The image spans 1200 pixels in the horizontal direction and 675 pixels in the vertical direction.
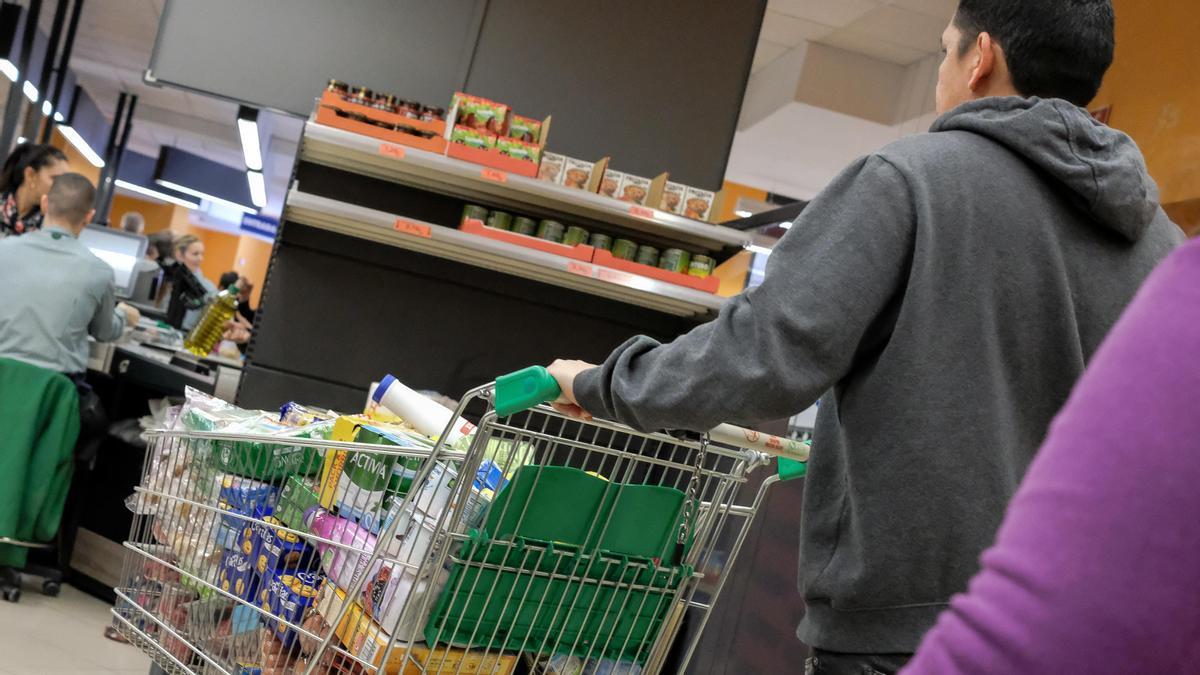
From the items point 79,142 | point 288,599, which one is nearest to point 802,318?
point 288,599

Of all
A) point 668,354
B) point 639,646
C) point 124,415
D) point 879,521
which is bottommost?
point 124,415

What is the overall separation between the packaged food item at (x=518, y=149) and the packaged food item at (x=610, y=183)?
27 centimetres

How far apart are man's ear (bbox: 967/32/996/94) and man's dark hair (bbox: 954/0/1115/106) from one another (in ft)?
0.04

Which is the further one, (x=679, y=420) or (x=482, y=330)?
(x=482, y=330)

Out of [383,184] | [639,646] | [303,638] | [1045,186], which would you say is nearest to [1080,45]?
[1045,186]

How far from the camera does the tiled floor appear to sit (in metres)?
3.79

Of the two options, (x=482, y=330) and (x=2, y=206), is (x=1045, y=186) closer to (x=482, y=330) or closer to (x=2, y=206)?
(x=482, y=330)

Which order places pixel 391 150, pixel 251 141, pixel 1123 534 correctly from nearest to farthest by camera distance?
pixel 1123 534
pixel 391 150
pixel 251 141

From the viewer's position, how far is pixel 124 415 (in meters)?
5.01

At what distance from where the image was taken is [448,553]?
1.70 m

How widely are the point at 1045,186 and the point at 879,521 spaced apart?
0.46m

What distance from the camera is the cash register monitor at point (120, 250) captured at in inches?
307

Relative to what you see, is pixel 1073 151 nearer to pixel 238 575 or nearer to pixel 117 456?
pixel 238 575

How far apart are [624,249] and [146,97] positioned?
1417cm
